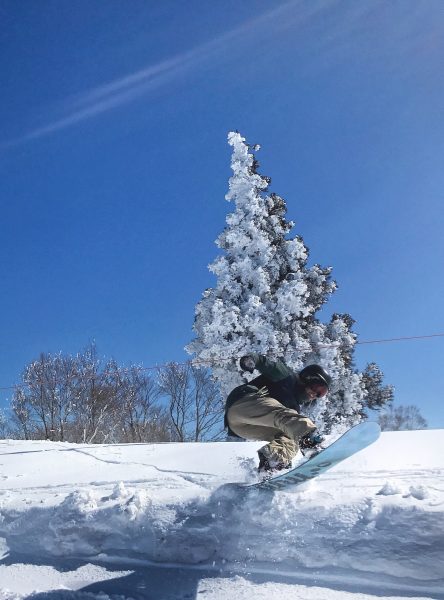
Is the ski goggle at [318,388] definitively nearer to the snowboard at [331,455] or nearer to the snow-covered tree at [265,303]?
the snowboard at [331,455]

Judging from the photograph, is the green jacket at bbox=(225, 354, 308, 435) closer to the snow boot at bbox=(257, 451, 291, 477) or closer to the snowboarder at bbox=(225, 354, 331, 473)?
the snowboarder at bbox=(225, 354, 331, 473)

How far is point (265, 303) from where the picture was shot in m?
18.3

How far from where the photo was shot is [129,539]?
3.98m

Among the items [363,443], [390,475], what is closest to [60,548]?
[363,443]

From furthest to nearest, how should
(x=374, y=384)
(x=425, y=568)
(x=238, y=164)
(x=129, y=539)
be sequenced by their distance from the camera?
(x=374, y=384), (x=238, y=164), (x=129, y=539), (x=425, y=568)

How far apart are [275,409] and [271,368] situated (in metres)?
0.46

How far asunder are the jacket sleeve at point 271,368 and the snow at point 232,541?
1.08 metres

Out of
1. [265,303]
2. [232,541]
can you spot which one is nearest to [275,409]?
[232,541]

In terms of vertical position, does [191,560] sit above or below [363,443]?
below

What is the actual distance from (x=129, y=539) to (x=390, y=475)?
2.91 m

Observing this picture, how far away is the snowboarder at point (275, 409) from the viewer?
178 inches

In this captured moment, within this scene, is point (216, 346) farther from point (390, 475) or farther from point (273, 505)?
point (273, 505)

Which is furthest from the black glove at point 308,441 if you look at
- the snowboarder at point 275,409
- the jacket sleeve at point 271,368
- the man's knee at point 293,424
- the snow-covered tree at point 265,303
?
the snow-covered tree at point 265,303

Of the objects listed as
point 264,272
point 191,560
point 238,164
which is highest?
point 238,164
